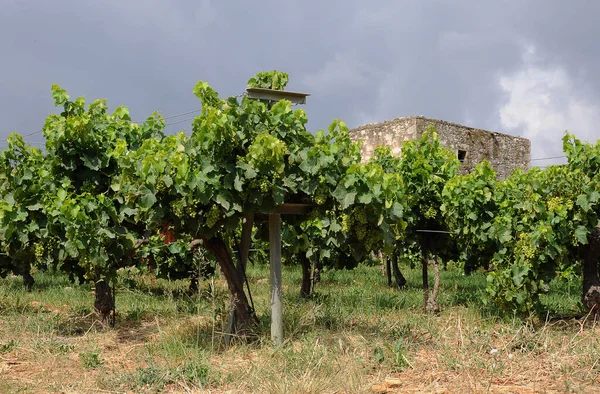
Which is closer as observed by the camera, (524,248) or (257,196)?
(257,196)

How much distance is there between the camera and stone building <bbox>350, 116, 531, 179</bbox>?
14984 mm

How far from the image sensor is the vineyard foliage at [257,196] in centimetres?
550

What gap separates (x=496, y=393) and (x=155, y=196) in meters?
3.40

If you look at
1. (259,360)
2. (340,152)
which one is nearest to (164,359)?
(259,360)

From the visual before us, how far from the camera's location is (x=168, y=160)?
18.8ft

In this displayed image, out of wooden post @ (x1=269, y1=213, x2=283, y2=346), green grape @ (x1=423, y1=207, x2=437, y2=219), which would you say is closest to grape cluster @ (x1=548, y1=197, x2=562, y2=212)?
green grape @ (x1=423, y1=207, x2=437, y2=219)

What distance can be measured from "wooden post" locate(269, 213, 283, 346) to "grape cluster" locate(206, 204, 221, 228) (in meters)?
0.65

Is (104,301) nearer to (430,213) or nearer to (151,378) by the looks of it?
(151,378)

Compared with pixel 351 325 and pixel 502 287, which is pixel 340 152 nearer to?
pixel 351 325

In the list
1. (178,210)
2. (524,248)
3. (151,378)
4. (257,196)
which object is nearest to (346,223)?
(257,196)

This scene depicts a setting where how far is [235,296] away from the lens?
6211mm

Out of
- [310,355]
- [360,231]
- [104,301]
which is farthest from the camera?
[104,301]

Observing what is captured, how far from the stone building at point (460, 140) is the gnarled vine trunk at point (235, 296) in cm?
881

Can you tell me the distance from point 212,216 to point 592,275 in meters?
5.11
